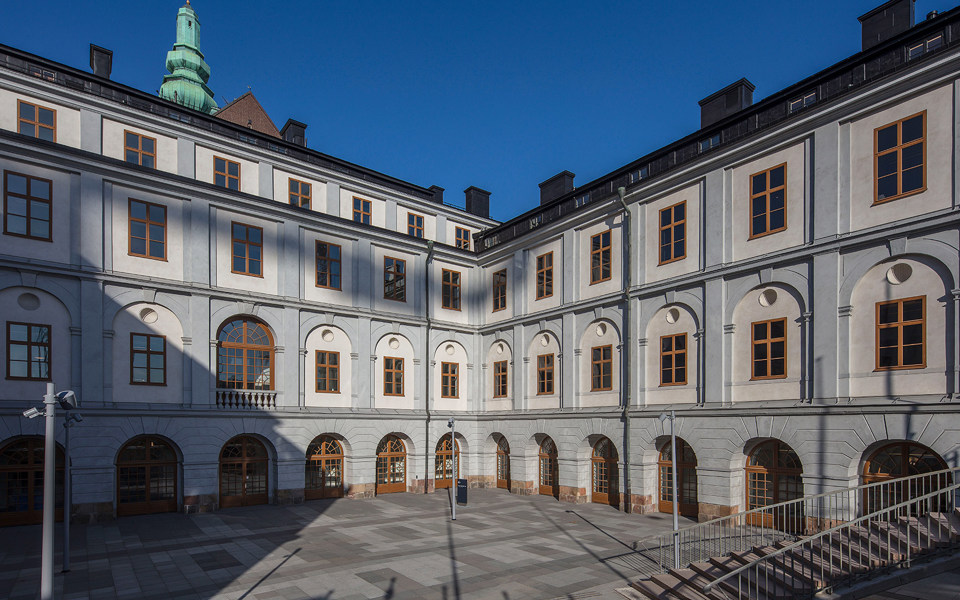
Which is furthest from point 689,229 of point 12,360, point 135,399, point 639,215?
point 12,360

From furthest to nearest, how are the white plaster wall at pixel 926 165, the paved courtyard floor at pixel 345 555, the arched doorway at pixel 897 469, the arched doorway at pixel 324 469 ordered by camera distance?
1. the arched doorway at pixel 324 469
2. the white plaster wall at pixel 926 165
3. the arched doorway at pixel 897 469
4. the paved courtyard floor at pixel 345 555

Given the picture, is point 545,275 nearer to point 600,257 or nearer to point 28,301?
point 600,257

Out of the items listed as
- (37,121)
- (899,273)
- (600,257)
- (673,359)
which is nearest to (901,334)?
(899,273)

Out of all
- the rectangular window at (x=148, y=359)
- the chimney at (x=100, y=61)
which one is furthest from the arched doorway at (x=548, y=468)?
the chimney at (x=100, y=61)

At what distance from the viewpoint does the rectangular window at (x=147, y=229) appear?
24.1 metres

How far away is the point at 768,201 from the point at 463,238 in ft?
63.0

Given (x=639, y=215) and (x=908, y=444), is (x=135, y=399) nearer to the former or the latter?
(x=639, y=215)

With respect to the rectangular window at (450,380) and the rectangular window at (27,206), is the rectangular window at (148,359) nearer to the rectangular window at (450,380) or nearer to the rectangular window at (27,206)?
the rectangular window at (27,206)

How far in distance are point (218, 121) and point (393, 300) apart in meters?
11.9

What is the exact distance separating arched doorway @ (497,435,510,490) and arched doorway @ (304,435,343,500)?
892 cm

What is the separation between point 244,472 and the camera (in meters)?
26.2

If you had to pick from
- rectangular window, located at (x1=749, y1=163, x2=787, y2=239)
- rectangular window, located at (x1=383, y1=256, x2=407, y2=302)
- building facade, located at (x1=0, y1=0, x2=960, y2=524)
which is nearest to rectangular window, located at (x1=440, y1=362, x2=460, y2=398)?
building facade, located at (x1=0, y1=0, x2=960, y2=524)

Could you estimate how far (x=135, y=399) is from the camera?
77.3 ft

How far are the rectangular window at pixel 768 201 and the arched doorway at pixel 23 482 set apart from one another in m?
26.5
